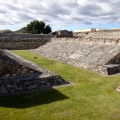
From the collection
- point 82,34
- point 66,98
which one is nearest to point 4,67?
point 66,98

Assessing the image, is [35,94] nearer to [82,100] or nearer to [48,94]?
[48,94]

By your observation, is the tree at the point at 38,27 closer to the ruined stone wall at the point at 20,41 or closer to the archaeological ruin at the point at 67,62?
the ruined stone wall at the point at 20,41

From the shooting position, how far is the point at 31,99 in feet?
28.6

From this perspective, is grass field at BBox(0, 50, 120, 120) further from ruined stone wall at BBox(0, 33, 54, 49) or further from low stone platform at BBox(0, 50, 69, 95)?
ruined stone wall at BBox(0, 33, 54, 49)

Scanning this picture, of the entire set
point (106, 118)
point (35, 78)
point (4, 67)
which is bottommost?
point (106, 118)

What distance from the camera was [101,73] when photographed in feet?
46.1

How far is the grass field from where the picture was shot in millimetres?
7152

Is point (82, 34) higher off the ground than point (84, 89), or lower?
higher

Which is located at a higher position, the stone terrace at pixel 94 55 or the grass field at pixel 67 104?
the stone terrace at pixel 94 55

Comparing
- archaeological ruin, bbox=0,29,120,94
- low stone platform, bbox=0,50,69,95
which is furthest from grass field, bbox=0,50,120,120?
archaeological ruin, bbox=0,29,120,94

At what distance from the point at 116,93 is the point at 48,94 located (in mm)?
3466

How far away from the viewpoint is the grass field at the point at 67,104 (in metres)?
7.15

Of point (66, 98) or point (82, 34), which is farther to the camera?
point (82, 34)

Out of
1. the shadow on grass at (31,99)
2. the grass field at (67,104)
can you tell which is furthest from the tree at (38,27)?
the shadow on grass at (31,99)
